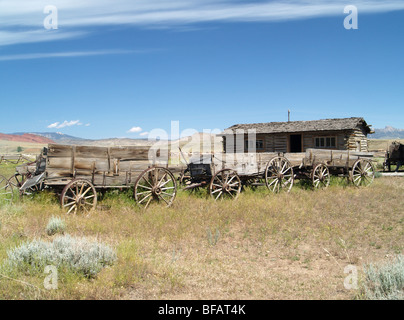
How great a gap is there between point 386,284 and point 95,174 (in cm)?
693

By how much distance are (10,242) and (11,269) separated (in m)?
1.45

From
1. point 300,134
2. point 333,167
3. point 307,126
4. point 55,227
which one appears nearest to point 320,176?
point 333,167

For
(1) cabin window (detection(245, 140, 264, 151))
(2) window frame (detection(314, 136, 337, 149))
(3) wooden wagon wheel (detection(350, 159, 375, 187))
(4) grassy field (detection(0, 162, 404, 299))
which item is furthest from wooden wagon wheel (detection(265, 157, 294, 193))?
(1) cabin window (detection(245, 140, 264, 151))

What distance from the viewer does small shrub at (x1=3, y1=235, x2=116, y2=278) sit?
456 cm

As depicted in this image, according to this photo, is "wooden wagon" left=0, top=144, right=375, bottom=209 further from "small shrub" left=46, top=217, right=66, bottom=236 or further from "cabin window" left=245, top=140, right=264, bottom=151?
"cabin window" left=245, top=140, right=264, bottom=151

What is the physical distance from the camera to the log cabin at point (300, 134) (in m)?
21.6

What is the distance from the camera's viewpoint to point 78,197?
7953mm

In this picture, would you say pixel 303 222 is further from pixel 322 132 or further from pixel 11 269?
pixel 322 132

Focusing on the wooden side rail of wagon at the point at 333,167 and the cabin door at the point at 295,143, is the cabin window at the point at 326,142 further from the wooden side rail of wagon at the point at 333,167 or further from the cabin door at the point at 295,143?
the wooden side rail of wagon at the point at 333,167

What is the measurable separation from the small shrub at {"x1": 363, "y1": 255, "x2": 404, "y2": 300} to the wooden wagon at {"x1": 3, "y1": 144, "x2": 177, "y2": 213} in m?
5.79

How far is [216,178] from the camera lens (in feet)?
32.6
